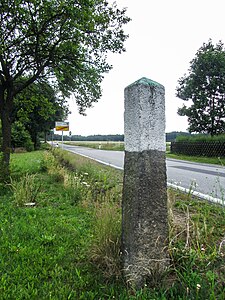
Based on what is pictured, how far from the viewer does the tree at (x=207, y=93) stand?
2269cm

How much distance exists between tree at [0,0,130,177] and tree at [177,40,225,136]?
15.0 meters

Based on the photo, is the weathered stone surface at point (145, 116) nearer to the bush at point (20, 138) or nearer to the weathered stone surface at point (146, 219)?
the weathered stone surface at point (146, 219)

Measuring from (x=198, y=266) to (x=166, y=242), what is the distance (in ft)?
1.06

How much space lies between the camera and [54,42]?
8.88 meters

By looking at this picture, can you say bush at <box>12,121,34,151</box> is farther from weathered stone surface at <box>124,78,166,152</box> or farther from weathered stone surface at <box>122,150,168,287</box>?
weathered stone surface at <box>122,150,168,287</box>

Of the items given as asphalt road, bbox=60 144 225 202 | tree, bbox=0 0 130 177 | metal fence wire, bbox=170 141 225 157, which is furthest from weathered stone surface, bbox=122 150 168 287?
metal fence wire, bbox=170 141 225 157

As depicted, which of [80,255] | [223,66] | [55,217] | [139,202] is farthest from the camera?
[223,66]

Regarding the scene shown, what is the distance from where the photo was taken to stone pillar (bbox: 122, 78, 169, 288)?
1.92m

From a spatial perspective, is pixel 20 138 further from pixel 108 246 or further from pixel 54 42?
pixel 108 246

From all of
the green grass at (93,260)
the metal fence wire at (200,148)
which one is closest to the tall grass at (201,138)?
the metal fence wire at (200,148)

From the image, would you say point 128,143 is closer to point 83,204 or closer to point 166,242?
point 166,242

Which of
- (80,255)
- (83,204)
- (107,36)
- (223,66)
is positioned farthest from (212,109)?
(80,255)

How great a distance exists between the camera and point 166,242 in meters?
2.03

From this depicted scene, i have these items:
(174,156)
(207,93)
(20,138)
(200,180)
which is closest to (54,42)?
(200,180)
